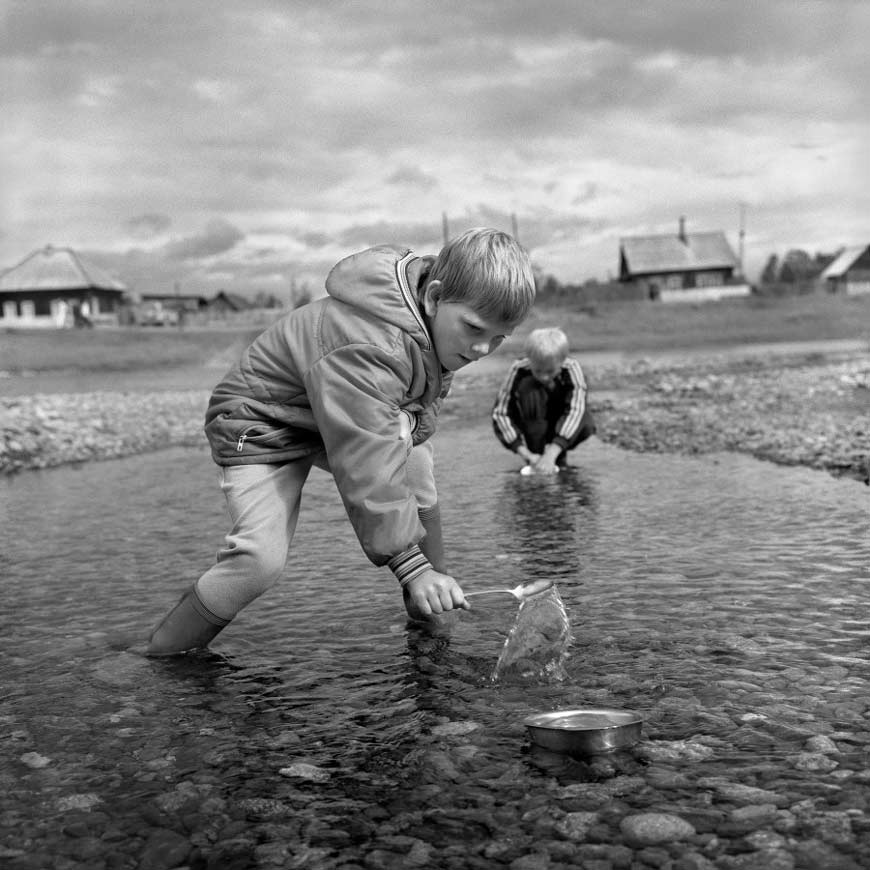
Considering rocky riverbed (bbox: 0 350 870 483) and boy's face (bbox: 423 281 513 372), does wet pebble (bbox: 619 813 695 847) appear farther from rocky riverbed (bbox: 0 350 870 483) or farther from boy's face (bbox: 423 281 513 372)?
rocky riverbed (bbox: 0 350 870 483)

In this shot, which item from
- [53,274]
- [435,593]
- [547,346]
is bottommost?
[435,593]

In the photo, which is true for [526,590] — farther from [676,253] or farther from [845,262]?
[845,262]

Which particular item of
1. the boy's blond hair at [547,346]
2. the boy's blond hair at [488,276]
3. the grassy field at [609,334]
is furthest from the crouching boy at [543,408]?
the grassy field at [609,334]

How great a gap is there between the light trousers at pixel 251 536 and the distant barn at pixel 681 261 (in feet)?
285

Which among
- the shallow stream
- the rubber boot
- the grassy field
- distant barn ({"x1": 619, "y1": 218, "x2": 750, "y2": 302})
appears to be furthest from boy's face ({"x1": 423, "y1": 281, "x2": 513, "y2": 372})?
distant barn ({"x1": 619, "y1": 218, "x2": 750, "y2": 302})

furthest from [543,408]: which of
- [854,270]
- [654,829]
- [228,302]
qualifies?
[228,302]

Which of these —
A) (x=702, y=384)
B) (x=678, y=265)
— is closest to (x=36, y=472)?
(x=702, y=384)

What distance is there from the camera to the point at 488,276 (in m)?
3.49

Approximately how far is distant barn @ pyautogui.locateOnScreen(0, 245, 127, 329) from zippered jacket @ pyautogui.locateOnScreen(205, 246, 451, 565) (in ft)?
260

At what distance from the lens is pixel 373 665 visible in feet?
12.8

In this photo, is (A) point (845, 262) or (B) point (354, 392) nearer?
(B) point (354, 392)

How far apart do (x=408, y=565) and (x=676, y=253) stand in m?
90.5

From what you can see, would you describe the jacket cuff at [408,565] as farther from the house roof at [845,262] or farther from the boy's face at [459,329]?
the house roof at [845,262]

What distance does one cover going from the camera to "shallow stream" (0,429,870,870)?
2545 millimetres
